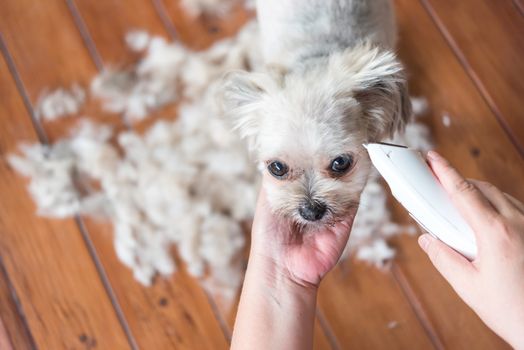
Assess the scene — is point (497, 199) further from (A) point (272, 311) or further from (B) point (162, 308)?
(B) point (162, 308)

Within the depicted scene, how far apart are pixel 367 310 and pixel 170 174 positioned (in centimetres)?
73

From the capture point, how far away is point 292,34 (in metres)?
1.24

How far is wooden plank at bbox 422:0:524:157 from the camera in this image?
149 cm

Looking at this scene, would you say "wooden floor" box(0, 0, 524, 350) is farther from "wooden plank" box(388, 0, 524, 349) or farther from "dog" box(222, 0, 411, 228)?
"dog" box(222, 0, 411, 228)

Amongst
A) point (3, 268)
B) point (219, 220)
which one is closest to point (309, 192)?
point (219, 220)

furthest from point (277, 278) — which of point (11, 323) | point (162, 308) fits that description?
point (11, 323)

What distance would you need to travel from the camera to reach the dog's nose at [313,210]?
3.51 ft

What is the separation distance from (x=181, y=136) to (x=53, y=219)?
0.49m

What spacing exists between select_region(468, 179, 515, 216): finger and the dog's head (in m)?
0.30

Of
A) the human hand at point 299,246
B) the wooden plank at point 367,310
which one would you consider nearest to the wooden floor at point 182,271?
the wooden plank at point 367,310

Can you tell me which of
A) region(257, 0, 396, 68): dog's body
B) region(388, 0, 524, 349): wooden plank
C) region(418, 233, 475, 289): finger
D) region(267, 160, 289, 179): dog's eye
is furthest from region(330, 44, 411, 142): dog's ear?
region(388, 0, 524, 349): wooden plank

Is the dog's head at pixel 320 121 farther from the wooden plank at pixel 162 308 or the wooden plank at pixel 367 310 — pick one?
the wooden plank at pixel 162 308

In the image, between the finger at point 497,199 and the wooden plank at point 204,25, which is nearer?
the finger at point 497,199

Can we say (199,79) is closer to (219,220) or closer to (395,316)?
(219,220)
